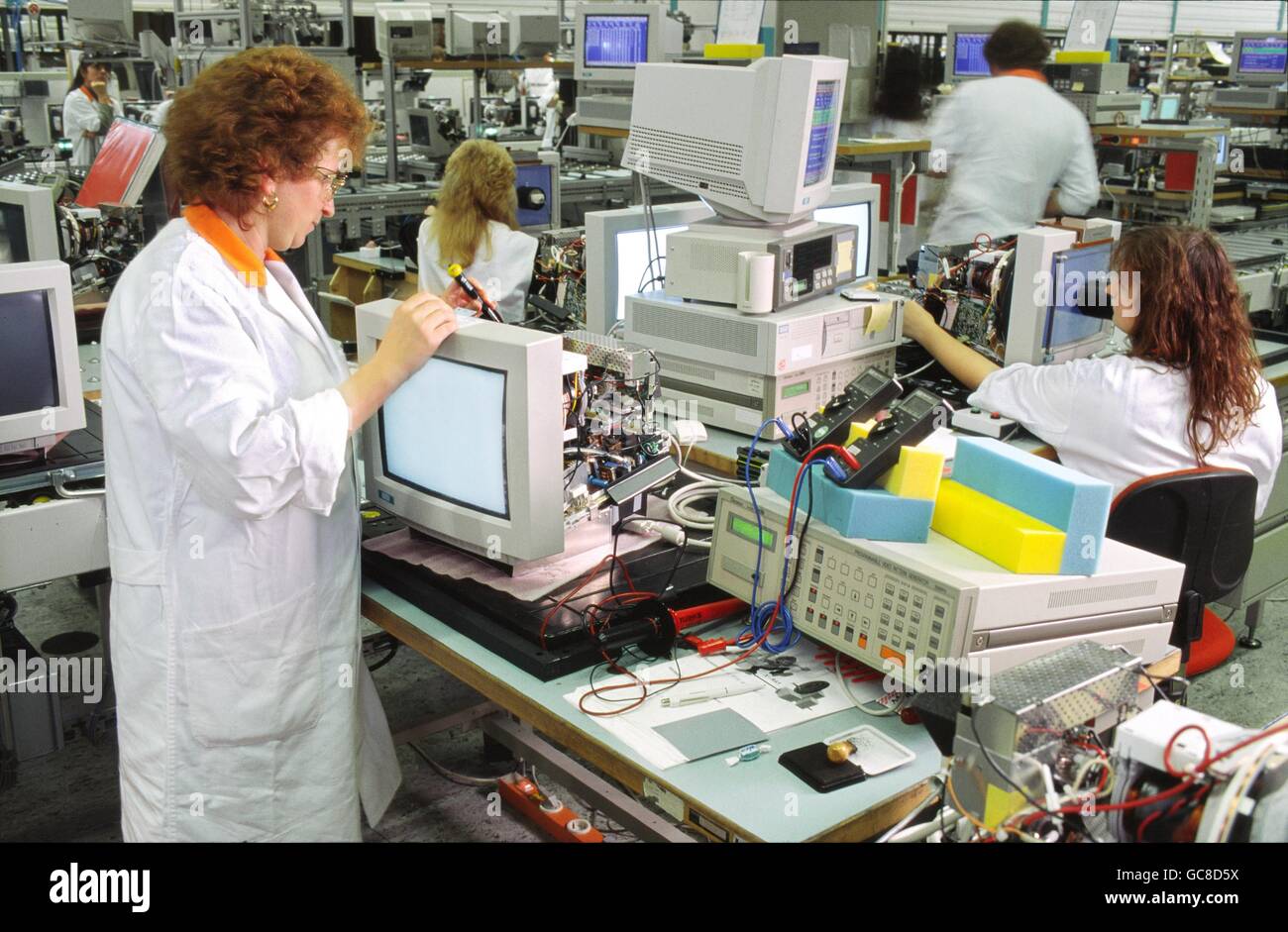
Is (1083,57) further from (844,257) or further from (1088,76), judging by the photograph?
(844,257)

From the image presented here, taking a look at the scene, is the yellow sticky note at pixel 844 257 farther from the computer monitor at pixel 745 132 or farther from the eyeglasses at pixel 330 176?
the eyeglasses at pixel 330 176

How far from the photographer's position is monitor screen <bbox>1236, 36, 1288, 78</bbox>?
8.02 m

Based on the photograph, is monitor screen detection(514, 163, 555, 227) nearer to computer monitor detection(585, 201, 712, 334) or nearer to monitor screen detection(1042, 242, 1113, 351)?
computer monitor detection(585, 201, 712, 334)

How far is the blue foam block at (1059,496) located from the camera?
5.16ft

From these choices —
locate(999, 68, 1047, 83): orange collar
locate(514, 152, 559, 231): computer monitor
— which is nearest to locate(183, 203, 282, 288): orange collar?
locate(999, 68, 1047, 83): orange collar

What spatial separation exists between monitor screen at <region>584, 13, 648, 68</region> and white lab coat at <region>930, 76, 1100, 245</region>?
1.85 metres

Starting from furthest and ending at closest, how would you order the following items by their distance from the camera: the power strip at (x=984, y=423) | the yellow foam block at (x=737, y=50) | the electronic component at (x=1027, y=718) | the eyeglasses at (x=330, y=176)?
the yellow foam block at (x=737, y=50) → the power strip at (x=984, y=423) → the eyeglasses at (x=330, y=176) → the electronic component at (x=1027, y=718)

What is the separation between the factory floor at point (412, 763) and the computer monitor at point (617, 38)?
10.5ft

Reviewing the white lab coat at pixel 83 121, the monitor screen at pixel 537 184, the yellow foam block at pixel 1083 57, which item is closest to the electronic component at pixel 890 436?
the monitor screen at pixel 537 184
